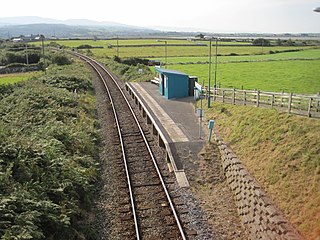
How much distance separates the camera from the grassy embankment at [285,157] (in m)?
9.34

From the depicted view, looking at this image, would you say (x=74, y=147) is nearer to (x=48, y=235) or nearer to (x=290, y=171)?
(x=48, y=235)

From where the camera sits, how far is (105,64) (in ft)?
210

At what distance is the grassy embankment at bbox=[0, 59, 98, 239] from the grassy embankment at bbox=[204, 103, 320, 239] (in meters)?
5.92

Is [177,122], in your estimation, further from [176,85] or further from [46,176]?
[46,176]

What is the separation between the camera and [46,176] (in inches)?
464

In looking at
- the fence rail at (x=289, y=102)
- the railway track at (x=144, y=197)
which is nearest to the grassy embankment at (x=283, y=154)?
the fence rail at (x=289, y=102)

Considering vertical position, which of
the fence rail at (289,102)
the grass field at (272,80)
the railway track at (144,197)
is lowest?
the railway track at (144,197)

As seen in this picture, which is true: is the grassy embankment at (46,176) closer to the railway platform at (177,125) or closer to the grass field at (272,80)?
the railway platform at (177,125)

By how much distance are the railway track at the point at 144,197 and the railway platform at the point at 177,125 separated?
954 mm

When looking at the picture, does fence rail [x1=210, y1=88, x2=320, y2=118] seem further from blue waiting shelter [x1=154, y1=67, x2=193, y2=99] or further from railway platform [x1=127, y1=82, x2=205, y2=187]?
blue waiting shelter [x1=154, y1=67, x2=193, y2=99]

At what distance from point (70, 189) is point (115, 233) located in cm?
256

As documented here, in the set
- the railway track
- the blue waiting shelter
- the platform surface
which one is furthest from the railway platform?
the railway track

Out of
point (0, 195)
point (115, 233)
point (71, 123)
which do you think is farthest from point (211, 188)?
point (71, 123)

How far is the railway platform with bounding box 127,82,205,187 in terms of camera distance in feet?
49.9
